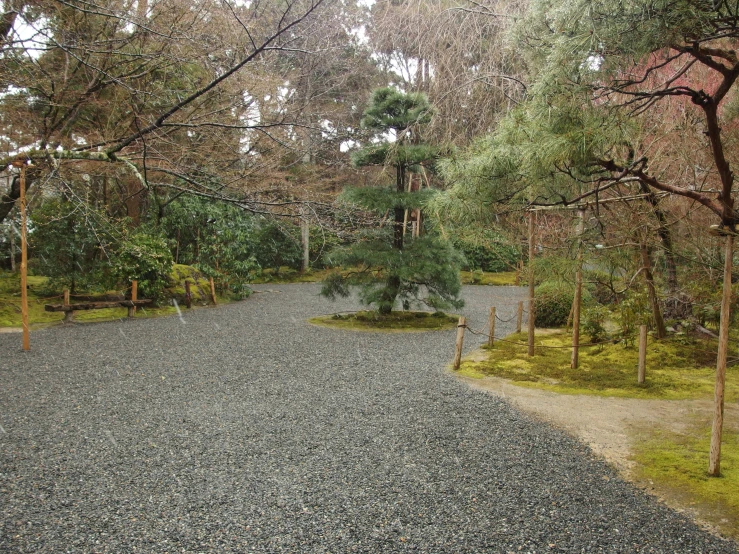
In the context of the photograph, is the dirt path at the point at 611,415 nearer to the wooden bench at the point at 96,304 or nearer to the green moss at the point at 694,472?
the green moss at the point at 694,472

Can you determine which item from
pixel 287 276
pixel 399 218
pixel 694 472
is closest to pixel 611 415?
pixel 694 472

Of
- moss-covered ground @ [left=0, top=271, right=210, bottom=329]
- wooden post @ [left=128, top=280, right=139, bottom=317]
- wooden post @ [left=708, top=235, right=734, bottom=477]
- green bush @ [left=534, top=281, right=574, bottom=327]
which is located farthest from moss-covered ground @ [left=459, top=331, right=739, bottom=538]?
moss-covered ground @ [left=0, top=271, right=210, bottom=329]

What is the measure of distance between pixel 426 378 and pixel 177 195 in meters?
8.40

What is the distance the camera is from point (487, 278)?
17531 millimetres

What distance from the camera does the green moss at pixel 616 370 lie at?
17.3 feet

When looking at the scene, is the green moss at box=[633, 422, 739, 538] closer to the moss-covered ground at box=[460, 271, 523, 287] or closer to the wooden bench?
the wooden bench

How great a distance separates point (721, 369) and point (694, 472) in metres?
0.69

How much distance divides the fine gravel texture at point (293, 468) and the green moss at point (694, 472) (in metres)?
0.21

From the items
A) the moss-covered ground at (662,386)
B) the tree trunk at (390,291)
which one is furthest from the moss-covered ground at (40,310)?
the moss-covered ground at (662,386)

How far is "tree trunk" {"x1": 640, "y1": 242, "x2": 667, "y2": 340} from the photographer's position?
5942 millimetres

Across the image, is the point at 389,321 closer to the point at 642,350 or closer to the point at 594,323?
the point at 594,323

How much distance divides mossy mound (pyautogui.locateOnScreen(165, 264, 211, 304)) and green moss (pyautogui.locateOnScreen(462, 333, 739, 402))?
7030mm

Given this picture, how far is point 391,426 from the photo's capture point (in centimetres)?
413

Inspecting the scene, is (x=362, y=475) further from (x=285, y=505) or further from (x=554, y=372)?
(x=554, y=372)
